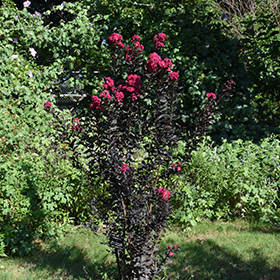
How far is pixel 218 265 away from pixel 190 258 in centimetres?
30

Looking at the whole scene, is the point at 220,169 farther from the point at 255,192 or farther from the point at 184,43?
the point at 184,43

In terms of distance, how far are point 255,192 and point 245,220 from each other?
0.42m

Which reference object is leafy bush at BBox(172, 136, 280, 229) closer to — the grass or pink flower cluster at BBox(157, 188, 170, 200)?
the grass

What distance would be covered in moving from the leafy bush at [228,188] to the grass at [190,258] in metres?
0.30

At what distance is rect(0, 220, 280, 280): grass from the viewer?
2984 millimetres

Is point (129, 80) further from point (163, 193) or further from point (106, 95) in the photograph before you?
point (163, 193)

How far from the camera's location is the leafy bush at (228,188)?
4.07m

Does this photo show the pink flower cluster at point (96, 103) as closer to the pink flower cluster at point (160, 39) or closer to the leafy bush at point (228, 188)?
the pink flower cluster at point (160, 39)

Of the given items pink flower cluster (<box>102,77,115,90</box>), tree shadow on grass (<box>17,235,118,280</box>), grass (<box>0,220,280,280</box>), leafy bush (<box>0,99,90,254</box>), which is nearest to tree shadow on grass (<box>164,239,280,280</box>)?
grass (<box>0,220,280,280</box>)

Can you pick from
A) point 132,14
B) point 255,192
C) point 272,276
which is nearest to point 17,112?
point 132,14

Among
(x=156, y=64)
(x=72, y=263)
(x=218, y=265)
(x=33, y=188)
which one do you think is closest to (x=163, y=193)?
(x=156, y=64)

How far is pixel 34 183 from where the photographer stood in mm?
3629

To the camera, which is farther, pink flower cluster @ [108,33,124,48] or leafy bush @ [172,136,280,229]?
leafy bush @ [172,136,280,229]

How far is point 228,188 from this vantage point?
14.0 feet
